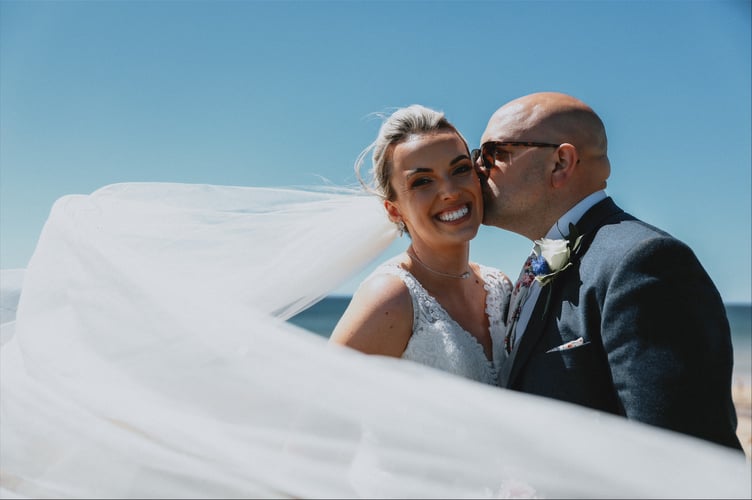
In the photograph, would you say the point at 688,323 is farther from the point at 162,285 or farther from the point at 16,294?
the point at 16,294

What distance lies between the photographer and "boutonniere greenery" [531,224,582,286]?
348cm

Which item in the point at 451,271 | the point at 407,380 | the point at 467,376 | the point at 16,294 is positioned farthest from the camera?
the point at 451,271

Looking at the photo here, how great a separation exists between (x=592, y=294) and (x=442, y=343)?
3.44ft

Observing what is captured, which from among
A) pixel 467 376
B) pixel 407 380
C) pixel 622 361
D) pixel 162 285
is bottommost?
pixel 467 376

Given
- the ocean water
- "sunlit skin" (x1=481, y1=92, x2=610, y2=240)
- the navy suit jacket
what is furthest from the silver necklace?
the ocean water

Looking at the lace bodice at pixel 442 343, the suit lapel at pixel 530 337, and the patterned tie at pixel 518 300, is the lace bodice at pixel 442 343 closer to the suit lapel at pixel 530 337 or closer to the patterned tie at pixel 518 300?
the patterned tie at pixel 518 300

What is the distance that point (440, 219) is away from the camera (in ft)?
13.9

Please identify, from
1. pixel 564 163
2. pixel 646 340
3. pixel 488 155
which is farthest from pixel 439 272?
pixel 646 340

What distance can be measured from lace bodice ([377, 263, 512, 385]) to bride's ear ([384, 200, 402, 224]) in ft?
1.48

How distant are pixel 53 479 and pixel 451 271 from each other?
2631 millimetres

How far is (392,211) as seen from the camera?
4547mm

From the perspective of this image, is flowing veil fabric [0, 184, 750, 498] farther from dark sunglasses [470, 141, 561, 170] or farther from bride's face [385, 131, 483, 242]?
dark sunglasses [470, 141, 561, 170]

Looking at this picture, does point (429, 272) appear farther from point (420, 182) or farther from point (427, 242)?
point (420, 182)

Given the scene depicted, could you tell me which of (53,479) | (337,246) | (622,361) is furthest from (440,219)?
(53,479)
